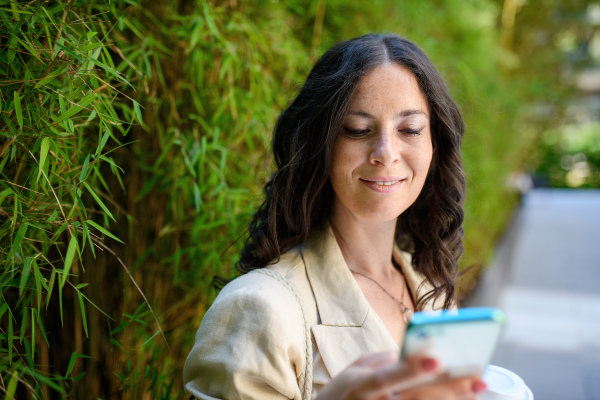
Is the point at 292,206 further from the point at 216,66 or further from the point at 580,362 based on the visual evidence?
the point at 580,362

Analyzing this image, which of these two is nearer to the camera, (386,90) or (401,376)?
(401,376)

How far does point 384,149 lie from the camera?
116 cm

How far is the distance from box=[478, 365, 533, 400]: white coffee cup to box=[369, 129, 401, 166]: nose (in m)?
0.48

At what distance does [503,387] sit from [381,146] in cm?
55

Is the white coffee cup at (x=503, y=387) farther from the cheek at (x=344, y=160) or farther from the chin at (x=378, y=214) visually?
the cheek at (x=344, y=160)

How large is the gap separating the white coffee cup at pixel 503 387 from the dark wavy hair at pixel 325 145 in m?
0.42

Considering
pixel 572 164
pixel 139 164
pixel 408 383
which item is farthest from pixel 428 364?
pixel 572 164

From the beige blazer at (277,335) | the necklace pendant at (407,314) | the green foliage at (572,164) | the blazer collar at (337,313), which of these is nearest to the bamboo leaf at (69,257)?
the beige blazer at (277,335)

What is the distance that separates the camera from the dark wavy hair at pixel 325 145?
3.98 feet

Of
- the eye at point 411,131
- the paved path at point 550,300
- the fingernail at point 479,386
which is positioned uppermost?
the eye at point 411,131

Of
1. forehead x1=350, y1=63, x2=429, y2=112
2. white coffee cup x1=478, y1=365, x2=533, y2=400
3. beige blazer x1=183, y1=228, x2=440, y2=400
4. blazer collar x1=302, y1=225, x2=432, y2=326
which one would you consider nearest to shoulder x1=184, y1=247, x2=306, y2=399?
beige blazer x1=183, y1=228, x2=440, y2=400

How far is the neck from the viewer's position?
4.47 ft

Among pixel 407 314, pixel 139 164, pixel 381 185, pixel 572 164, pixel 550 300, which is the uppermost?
pixel 381 185

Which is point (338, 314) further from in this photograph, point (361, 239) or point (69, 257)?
point (69, 257)
